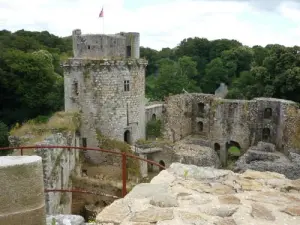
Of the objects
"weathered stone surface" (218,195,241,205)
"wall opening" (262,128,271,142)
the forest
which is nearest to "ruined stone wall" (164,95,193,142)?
"wall opening" (262,128,271,142)

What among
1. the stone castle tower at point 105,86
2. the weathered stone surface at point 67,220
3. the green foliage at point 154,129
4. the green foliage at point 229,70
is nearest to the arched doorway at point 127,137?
the stone castle tower at point 105,86

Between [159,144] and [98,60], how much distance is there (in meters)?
6.35

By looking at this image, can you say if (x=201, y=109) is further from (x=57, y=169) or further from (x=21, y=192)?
(x=21, y=192)

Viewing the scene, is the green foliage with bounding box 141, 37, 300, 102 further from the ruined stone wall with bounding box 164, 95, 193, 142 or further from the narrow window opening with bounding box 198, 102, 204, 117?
the ruined stone wall with bounding box 164, 95, 193, 142

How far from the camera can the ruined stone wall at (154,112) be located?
2742cm

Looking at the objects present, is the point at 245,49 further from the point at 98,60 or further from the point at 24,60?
the point at 98,60

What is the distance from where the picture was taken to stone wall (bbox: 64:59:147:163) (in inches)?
816

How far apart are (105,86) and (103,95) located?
1.71ft

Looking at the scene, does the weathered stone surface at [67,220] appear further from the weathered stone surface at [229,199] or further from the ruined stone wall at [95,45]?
the ruined stone wall at [95,45]

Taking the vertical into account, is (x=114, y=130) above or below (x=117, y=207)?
below

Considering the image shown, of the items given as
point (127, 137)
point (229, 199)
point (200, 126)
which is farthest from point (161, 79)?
point (229, 199)

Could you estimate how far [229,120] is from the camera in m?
26.8

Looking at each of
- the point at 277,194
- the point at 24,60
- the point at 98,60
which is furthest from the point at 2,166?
the point at 24,60

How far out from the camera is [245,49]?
2101 inches
